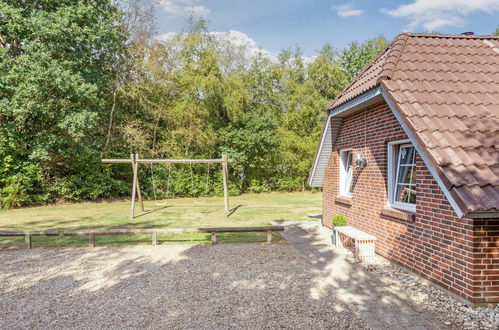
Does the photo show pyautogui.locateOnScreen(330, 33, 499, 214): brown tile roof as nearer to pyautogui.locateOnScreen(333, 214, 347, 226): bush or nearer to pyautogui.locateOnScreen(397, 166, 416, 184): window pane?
pyautogui.locateOnScreen(397, 166, 416, 184): window pane

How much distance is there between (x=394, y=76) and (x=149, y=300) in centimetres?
565

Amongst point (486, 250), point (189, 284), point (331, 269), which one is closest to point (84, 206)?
point (189, 284)

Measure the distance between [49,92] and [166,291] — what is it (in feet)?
47.6

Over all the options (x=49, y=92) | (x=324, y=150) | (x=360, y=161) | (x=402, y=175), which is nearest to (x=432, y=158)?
(x=402, y=175)

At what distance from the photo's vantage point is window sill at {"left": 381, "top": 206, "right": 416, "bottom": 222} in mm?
5812

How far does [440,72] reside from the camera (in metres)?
6.27

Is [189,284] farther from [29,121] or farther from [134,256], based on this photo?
[29,121]

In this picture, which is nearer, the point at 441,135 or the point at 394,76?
the point at 441,135

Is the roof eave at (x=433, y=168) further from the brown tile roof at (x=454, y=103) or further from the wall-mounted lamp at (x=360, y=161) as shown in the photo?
the wall-mounted lamp at (x=360, y=161)

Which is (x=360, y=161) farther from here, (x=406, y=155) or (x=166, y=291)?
(x=166, y=291)

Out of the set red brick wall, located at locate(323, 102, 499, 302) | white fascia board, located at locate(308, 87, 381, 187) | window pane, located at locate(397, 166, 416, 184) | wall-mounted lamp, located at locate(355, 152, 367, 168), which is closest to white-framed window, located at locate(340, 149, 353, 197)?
red brick wall, located at locate(323, 102, 499, 302)

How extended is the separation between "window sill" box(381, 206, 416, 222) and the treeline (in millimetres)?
12390

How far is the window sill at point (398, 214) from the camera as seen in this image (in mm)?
5812

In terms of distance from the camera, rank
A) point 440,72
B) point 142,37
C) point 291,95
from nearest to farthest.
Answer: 1. point 440,72
2. point 142,37
3. point 291,95
